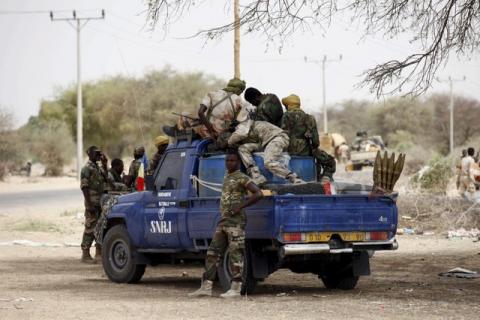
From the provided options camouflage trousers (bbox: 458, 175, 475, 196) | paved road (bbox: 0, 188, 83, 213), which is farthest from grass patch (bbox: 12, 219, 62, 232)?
camouflage trousers (bbox: 458, 175, 475, 196)

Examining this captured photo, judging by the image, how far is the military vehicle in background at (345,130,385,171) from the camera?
51344mm

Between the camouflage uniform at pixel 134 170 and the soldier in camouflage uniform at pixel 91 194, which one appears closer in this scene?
the camouflage uniform at pixel 134 170

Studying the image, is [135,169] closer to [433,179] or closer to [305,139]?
[305,139]

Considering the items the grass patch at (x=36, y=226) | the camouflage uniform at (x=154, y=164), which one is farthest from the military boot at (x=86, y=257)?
the grass patch at (x=36, y=226)

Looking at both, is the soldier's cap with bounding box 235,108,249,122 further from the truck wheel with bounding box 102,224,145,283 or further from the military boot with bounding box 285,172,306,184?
the truck wheel with bounding box 102,224,145,283

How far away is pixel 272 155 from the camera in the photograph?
44.3 ft

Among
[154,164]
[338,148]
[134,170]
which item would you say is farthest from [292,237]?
[338,148]

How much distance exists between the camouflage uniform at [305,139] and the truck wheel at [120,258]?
2.57 m

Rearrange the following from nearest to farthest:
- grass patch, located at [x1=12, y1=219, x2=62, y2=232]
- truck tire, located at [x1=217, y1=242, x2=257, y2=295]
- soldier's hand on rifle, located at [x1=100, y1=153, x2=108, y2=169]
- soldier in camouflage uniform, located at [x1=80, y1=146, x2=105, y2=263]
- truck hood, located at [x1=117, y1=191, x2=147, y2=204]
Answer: truck tire, located at [x1=217, y1=242, x2=257, y2=295] < truck hood, located at [x1=117, y1=191, x2=147, y2=204] < soldier in camouflage uniform, located at [x1=80, y1=146, x2=105, y2=263] < soldier's hand on rifle, located at [x1=100, y1=153, x2=108, y2=169] < grass patch, located at [x1=12, y1=219, x2=62, y2=232]

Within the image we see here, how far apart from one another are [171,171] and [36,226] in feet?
39.2

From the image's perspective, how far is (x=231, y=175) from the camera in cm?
1269

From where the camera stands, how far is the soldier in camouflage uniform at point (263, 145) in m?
13.5

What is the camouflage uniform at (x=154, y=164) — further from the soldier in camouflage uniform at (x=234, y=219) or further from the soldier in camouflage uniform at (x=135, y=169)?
the soldier in camouflage uniform at (x=234, y=219)

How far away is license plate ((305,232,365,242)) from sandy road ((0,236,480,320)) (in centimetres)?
66
